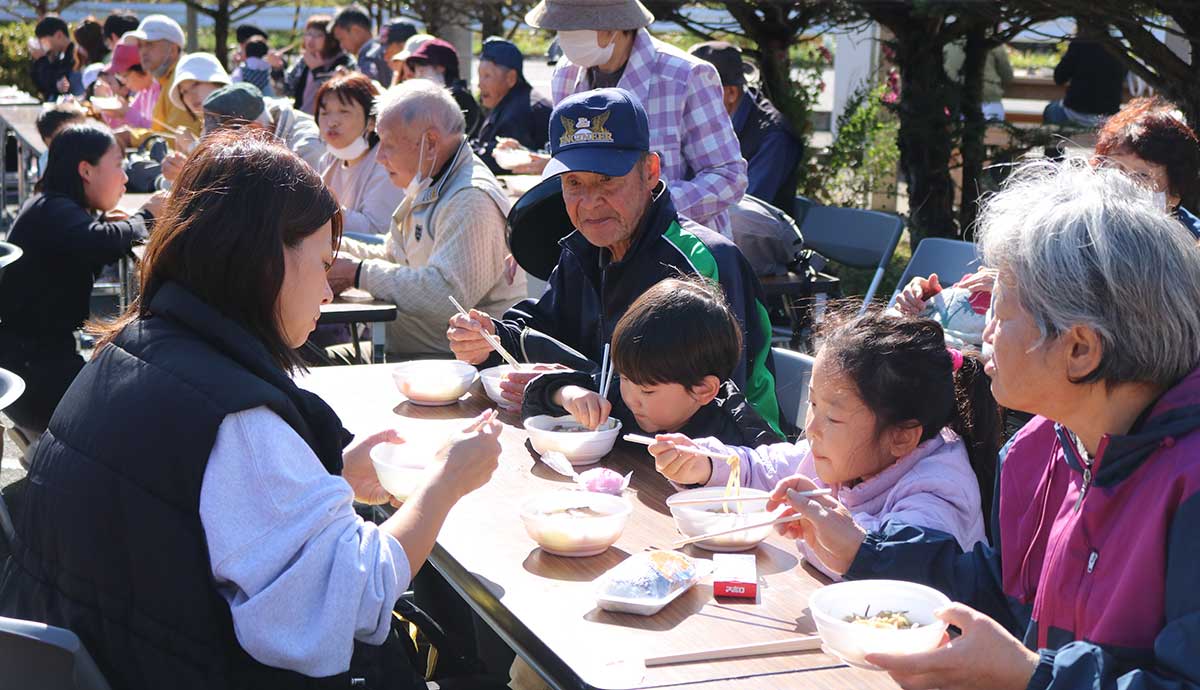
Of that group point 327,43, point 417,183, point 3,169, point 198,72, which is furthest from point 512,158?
point 3,169

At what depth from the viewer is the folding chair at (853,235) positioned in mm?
5250

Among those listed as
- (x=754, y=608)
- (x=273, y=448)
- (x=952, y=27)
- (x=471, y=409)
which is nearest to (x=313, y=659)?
(x=273, y=448)

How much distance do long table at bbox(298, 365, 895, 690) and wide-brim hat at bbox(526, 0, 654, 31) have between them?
2264mm

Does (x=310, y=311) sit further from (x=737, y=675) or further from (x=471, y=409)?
(x=471, y=409)

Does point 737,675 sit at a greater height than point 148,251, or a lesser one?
lesser

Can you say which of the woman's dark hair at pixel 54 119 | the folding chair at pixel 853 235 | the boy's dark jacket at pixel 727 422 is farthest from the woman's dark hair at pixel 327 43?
the boy's dark jacket at pixel 727 422

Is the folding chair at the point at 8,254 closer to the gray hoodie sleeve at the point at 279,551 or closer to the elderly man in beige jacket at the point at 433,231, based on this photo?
Answer: the elderly man in beige jacket at the point at 433,231

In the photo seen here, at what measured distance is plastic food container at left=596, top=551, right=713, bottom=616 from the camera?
1787 mm

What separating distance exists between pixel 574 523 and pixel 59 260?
3349 mm

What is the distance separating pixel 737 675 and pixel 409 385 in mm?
1614

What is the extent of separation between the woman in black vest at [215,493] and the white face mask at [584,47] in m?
2.72

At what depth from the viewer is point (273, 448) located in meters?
1.61

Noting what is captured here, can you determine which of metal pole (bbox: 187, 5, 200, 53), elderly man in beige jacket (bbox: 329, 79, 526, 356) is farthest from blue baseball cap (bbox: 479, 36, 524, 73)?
metal pole (bbox: 187, 5, 200, 53)

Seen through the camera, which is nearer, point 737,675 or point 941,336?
point 737,675
